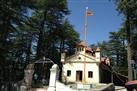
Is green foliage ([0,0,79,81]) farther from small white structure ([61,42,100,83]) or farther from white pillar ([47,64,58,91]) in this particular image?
white pillar ([47,64,58,91])

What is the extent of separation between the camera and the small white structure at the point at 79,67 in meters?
39.5

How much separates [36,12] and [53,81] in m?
21.3

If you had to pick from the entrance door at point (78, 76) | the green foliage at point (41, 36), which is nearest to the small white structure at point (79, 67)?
the entrance door at point (78, 76)

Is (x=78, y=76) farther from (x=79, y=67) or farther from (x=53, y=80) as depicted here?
(x=53, y=80)

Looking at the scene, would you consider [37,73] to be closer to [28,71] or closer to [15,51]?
[15,51]

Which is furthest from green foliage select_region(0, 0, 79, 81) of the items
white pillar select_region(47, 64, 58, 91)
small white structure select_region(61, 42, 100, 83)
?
white pillar select_region(47, 64, 58, 91)

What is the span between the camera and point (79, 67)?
40.1 m

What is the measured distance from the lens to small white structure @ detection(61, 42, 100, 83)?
129 ft

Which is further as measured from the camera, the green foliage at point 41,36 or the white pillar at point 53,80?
the green foliage at point 41,36

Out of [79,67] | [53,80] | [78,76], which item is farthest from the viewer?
[78,76]

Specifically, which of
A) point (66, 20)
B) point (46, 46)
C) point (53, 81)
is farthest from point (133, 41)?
point (66, 20)

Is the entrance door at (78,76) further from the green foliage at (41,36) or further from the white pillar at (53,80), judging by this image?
the white pillar at (53,80)

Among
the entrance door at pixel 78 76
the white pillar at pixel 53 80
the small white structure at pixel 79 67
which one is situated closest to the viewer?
the white pillar at pixel 53 80

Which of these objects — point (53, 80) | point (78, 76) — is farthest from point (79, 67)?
point (53, 80)
